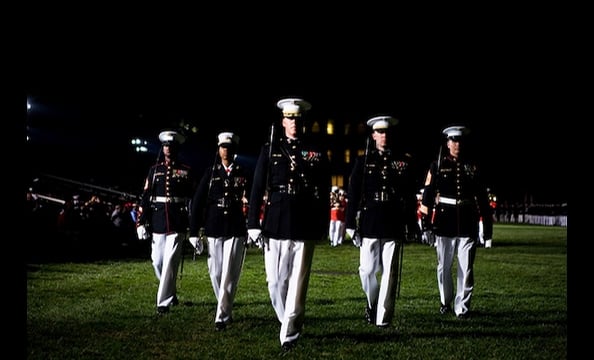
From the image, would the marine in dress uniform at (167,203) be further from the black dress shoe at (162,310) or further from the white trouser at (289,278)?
the white trouser at (289,278)

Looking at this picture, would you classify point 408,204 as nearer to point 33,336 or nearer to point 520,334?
point 520,334

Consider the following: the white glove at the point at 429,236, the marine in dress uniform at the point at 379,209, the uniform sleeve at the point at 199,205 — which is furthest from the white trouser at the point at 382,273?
the uniform sleeve at the point at 199,205

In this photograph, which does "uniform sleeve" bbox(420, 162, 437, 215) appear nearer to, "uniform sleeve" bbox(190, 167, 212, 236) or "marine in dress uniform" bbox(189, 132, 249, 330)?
"marine in dress uniform" bbox(189, 132, 249, 330)

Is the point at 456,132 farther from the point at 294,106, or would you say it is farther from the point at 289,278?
the point at 289,278

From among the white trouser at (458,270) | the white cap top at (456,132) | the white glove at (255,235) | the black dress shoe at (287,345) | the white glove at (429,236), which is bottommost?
the black dress shoe at (287,345)

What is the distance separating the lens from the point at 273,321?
9289mm

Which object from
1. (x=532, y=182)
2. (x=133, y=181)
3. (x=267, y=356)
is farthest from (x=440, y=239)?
(x=532, y=182)

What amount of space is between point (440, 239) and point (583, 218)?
3.40 meters

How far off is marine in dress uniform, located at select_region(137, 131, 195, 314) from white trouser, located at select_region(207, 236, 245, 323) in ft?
2.25

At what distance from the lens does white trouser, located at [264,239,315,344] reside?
7.57 metres

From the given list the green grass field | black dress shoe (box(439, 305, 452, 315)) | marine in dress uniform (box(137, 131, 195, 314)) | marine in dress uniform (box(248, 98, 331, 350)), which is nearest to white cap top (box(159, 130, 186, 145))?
marine in dress uniform (box(137, 131, 195, 314))

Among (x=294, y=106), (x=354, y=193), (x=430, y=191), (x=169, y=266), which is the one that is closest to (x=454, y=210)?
(x=430, y=191)

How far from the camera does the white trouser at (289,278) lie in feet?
24.8

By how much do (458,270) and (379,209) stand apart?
192 cm
